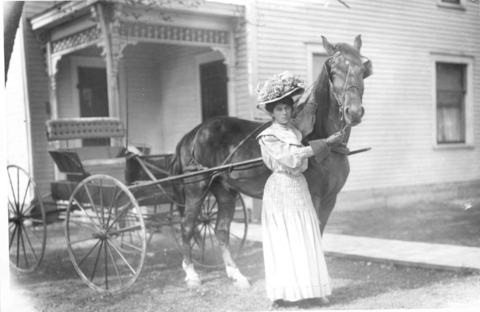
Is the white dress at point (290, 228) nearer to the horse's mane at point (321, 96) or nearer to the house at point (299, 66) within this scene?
the horse's mane at point (321, 96)

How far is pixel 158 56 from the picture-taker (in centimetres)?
1291

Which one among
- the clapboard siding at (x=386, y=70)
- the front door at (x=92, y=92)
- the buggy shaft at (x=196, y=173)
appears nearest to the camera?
the buggy shaft at (x=196, y=173)

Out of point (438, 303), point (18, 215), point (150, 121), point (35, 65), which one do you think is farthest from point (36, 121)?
point (438, 303)

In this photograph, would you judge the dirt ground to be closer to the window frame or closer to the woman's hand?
the woman's hand

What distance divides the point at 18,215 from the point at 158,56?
22.9 ft

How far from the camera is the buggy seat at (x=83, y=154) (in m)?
6.30

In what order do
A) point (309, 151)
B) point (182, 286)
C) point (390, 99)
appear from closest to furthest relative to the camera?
1. point (309, 151)
2. point (182, 286)
3. point (390, 99)

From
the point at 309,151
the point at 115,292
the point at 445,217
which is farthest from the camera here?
the point at 445,217

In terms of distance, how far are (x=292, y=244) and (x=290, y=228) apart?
0.46 feet

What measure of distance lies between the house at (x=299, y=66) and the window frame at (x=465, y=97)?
40 mm

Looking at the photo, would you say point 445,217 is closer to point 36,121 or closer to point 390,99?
point 390,99

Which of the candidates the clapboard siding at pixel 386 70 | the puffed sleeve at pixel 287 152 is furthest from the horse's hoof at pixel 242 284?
the clapboard siding at pixel 386 70

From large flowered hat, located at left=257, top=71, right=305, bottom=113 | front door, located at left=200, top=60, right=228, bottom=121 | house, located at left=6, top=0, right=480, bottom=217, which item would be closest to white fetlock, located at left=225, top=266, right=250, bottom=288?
large flowered hat, located at left=257, top=71, right=305, bottom=113

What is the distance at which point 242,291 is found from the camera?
5.64 meters
